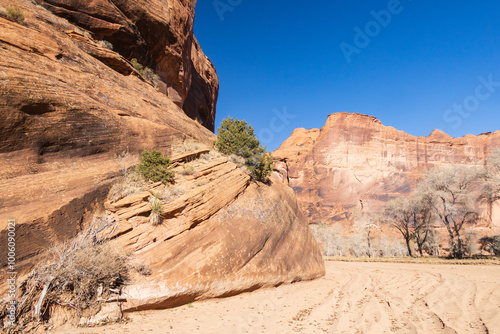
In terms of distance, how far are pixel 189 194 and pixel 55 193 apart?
3831 mm

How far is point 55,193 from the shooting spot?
23.9 ft

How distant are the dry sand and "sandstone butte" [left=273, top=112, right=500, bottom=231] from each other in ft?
208

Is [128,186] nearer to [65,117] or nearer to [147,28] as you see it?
[65,117]

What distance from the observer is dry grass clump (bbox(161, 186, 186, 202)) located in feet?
29.0

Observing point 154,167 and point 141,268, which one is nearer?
point 141,268

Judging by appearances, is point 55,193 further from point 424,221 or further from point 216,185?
point 424,221

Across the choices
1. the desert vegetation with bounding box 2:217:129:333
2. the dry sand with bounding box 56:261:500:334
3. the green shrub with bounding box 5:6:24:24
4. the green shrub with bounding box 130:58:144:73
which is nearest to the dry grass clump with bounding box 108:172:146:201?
the desert vegetation with bounding box 2:217:129:333

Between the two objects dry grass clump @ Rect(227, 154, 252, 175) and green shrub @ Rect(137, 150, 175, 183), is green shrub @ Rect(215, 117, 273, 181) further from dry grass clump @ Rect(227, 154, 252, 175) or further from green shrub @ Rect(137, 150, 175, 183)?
Answer: green shrub @ Rect(137, 150, 175, 183)

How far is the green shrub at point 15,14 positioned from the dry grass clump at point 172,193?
7.95 metres

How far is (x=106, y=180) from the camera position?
339 inches

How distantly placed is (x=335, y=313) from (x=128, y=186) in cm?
777

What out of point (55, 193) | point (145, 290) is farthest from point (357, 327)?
point (55, 193)

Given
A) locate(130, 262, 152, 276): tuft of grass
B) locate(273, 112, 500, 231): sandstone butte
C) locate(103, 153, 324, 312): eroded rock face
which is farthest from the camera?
locate(273, 112, 500, 231): sandstone butte

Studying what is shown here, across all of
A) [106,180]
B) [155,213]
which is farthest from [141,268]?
[106,180]
